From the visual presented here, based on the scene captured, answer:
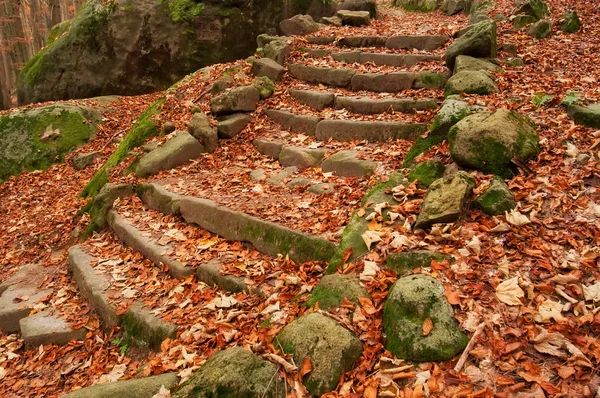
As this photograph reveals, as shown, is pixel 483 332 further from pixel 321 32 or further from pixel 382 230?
pixel 321 32

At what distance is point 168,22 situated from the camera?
33.6ft

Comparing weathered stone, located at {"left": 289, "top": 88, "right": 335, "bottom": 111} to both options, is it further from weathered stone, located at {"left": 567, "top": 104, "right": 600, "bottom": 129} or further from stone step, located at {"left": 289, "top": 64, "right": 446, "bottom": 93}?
weathered stone, located at {"left": 567, "top": 104, "right": 600, "bottom": 129}

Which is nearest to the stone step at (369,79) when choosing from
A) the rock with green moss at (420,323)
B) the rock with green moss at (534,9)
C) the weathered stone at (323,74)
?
the weathered stone at (323,74)

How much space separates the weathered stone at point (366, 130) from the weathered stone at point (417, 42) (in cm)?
313

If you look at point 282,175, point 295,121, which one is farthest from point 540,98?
point 295,121

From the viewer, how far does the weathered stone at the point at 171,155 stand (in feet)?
20.3

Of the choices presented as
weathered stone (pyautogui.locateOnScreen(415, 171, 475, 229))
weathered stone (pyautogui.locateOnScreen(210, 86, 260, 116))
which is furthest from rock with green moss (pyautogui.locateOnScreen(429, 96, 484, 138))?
weathered stone (pyautogui.locateOnScreen(210, 86, 260, 116))

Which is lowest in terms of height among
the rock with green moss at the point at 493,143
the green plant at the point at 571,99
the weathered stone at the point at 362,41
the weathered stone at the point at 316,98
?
the weathered stone at the point at 316,98

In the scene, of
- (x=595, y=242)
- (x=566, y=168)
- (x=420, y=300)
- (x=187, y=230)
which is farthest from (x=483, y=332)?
(x=187, y=230)

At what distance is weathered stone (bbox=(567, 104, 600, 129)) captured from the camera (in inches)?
161

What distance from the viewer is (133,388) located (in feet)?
8.93

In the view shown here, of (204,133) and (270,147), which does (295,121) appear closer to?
(270,147)

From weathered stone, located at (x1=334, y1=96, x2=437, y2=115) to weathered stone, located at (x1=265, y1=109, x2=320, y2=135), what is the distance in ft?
1.86

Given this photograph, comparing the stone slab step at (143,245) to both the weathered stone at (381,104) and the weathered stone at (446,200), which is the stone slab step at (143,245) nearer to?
the weathered stone at (446,200)
